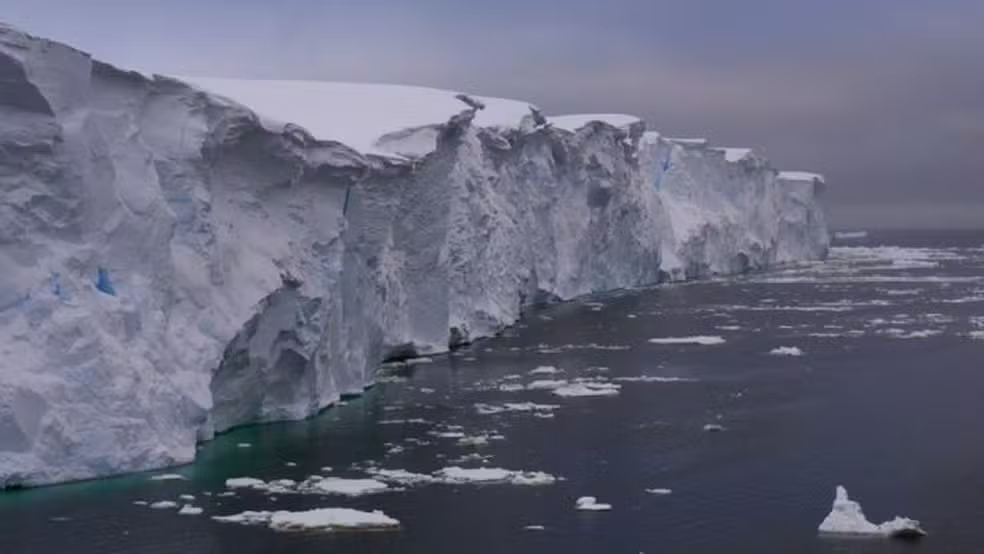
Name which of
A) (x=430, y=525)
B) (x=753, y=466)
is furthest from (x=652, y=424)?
(x=430, y=525)

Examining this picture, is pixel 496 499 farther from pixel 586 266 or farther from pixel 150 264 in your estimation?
pixel 586 266

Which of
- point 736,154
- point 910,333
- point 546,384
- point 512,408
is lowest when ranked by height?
point 512,408

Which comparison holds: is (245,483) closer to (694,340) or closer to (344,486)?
(344,486)

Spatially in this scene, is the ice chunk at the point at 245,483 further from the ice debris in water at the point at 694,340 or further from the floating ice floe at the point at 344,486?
the ice debris in water at the point at 694,340

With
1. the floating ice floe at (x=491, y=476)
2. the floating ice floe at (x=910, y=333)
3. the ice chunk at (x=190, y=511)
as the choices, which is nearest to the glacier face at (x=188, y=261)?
the ice chunk at (x=190, y=511)

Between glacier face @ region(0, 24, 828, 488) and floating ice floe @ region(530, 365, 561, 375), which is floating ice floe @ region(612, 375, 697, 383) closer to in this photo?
floating ice floe @ region(530, 365, 561, 375)

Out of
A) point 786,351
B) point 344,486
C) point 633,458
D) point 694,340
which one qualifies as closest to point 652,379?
point 786,351
